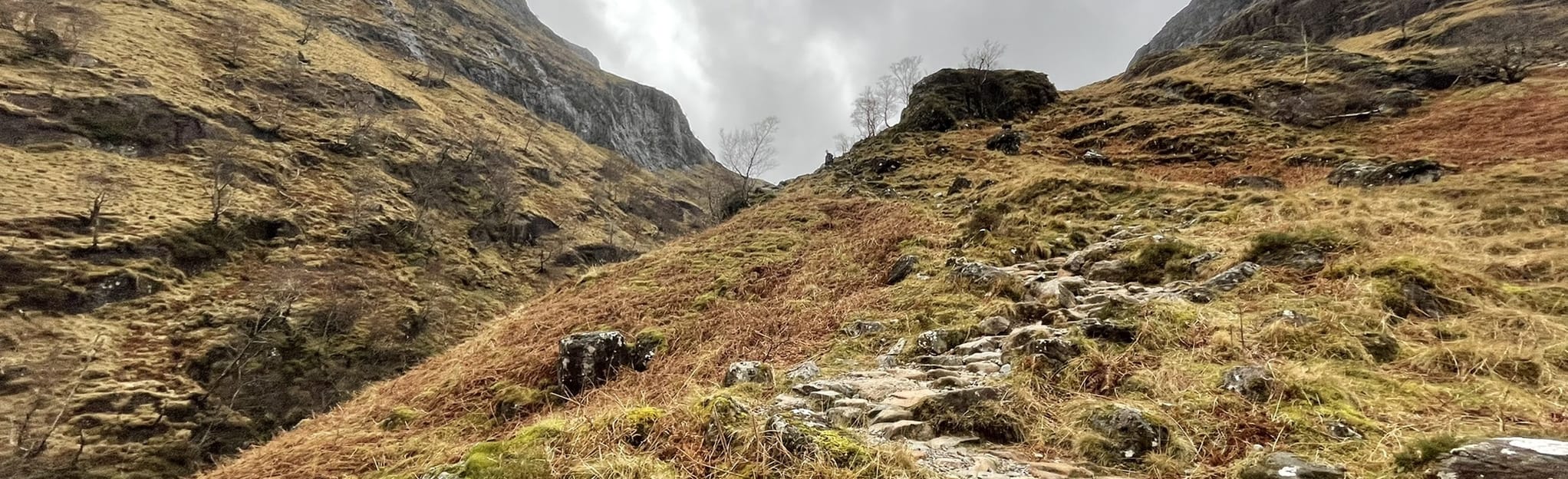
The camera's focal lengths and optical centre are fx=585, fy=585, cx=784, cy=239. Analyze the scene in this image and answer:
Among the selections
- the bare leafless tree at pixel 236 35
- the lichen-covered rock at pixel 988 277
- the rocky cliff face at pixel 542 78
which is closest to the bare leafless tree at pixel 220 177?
the bare leafless tree at pixel 236 35

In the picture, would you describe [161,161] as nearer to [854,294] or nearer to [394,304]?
[394,304]

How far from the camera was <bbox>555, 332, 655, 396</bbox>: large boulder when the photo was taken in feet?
19.6

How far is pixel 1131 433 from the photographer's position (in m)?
3.19

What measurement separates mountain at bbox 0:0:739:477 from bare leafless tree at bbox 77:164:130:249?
11 cm

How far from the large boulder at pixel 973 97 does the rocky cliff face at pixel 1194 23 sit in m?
54.3

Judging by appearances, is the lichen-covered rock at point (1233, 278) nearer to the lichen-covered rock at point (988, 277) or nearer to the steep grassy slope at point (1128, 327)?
the steep grassy slope at point (1128, 327)

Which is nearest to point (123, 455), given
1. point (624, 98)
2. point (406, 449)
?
point (406, 449)

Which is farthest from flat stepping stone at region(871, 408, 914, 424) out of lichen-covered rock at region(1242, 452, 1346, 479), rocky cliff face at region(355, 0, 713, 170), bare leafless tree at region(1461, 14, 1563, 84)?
rocky cliff face at region(355, 0, 713, 170)

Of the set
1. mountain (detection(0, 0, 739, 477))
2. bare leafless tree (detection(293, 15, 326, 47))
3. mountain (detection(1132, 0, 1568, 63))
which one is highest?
bare leafless tree (detection(293, 15, 326, 47))

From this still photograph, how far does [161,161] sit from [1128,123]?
47630 millimetres

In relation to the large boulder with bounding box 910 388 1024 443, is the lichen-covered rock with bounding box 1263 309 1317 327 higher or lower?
higher

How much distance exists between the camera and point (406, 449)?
14.7 feet

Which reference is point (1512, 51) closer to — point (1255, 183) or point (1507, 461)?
point (1255, 183)

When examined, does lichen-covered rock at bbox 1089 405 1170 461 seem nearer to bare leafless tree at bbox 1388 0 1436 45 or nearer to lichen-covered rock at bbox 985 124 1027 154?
lichen-covered rock at bbox 985 124 1027 154
